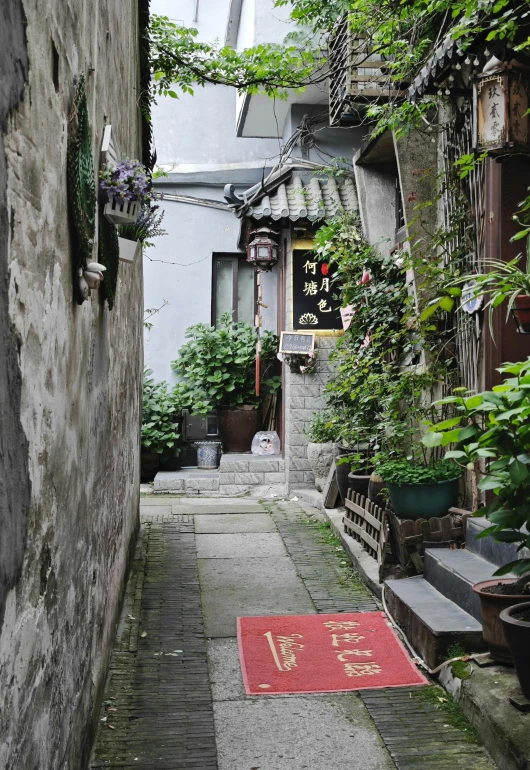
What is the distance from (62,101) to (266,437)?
1064cm

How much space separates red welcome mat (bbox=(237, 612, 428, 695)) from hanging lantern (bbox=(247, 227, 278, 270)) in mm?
7079

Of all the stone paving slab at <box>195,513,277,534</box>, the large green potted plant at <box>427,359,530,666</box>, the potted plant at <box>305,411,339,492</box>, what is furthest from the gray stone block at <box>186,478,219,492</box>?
the large green potted plant at <box>427,359,530,666</box>

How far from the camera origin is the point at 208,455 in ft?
44.1

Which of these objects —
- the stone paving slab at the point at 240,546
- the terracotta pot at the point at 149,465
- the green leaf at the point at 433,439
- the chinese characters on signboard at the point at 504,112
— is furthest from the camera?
the terracotta pot at the point at 149,465

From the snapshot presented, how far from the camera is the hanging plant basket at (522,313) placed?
192 inches

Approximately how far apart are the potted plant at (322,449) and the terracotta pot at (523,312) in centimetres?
532

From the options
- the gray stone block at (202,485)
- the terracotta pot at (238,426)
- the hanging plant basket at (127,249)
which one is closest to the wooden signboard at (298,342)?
the terracotta pot at (238,426)

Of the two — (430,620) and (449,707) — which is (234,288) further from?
(449,707)

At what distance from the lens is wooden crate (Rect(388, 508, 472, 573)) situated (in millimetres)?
6020

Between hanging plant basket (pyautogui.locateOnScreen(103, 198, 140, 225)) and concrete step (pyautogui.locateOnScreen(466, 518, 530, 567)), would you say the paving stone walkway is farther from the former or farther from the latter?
hanging plant basket (pyautogui.locateOnScreen(103, 198, 140, 225))

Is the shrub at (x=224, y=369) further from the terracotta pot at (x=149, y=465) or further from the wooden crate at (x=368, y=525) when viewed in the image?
the wooden crate at (x=368, y=525)

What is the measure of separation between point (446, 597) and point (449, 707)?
1079 millimetres

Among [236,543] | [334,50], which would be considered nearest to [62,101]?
[236,543]

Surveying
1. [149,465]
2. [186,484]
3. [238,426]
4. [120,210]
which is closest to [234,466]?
[186,484]
